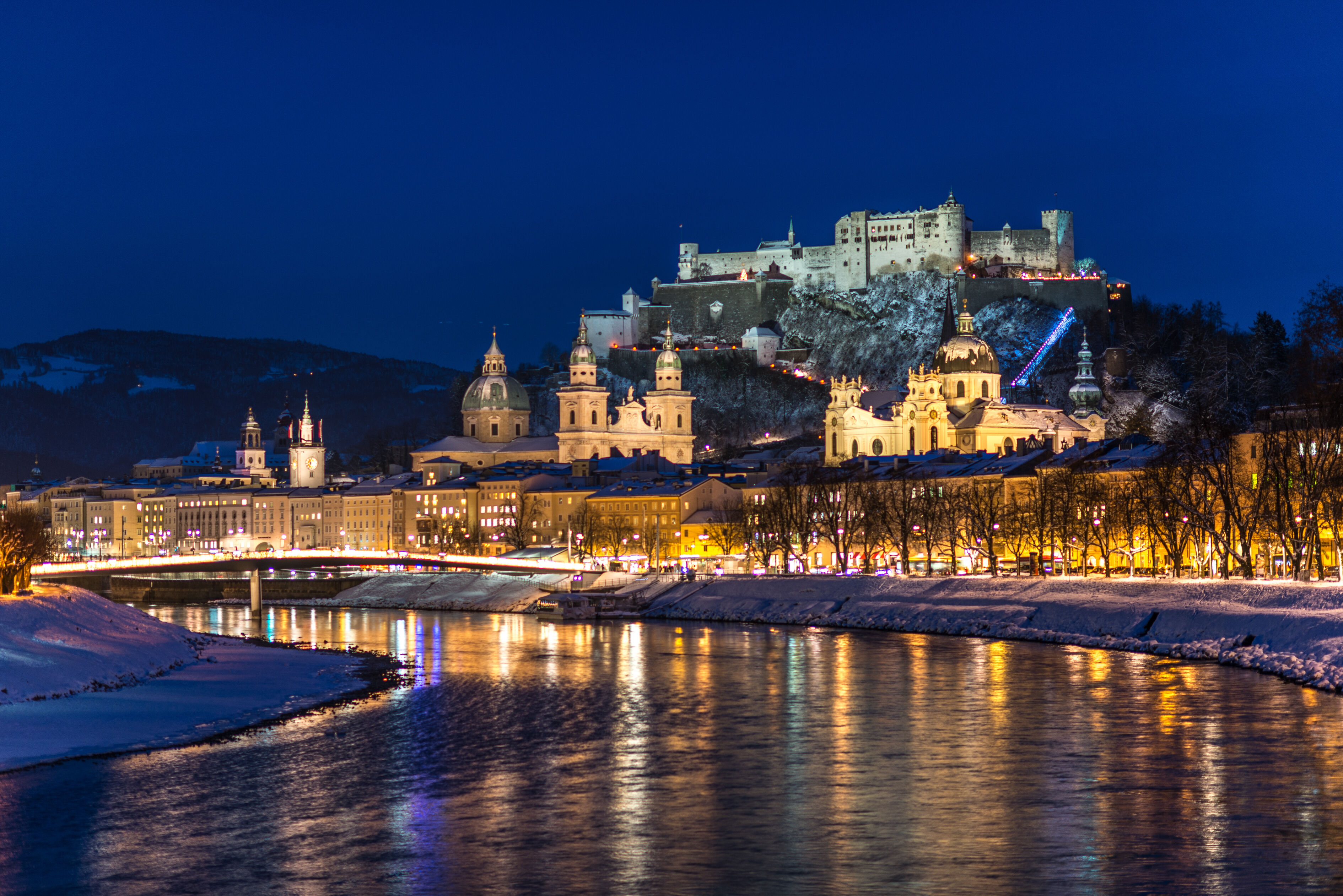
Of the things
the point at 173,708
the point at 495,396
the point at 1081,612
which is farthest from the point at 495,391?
the point at 173,708

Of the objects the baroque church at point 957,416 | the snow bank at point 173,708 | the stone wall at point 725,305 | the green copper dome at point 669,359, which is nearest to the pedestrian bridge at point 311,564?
the baroque church at point 957,416

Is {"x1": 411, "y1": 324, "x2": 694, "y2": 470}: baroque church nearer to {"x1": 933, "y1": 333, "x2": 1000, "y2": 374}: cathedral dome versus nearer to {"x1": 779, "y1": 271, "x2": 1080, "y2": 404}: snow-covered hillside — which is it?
{"x1": 779, "y1": 271, "x2": 1080, "y2": 404}: snow-covered hillside

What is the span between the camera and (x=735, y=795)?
68.7 ft

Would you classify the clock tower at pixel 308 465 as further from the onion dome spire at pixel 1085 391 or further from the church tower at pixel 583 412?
the onion dome spire at pixel 1085 391

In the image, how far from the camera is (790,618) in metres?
56.7

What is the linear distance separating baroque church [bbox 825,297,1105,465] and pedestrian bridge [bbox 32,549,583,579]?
82.3 feet

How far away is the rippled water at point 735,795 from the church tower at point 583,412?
3451 inches

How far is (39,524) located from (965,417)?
171 feet

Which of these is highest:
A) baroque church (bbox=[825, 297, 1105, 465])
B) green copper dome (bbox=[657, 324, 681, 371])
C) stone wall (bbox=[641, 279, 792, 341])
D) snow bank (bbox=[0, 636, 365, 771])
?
stone wall (bbox=[641, 279, 792, 341])

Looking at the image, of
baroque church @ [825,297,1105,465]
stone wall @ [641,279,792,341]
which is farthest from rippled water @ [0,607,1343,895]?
stone wall @ [641,279,792,341]

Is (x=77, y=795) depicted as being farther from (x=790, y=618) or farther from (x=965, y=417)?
(x=965, y=417)

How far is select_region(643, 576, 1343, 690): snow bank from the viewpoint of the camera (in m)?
35.2

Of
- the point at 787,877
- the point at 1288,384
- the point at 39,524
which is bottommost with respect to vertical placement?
the point at 787,877

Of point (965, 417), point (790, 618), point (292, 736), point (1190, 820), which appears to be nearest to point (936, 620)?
point (790, 618)
